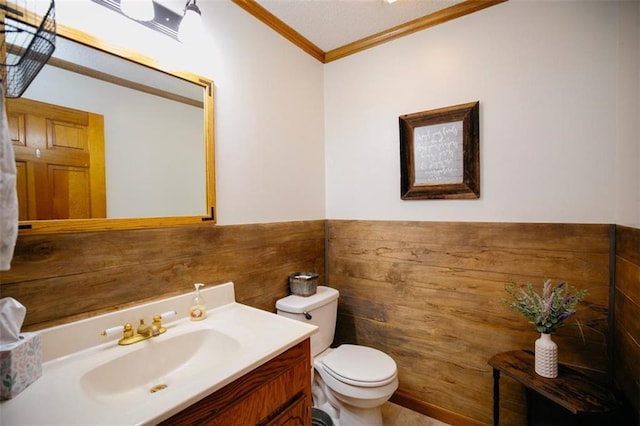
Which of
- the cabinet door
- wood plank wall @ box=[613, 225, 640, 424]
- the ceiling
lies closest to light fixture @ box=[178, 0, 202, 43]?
the ceiling

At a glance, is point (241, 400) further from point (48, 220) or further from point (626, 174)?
point (626, 174)

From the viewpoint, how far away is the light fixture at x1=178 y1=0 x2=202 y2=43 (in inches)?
51.0

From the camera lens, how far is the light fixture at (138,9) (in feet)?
3.69

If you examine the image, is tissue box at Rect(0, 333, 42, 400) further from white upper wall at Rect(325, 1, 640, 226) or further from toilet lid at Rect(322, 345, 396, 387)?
white upper wall at Rect(325, 1, 640, 226)

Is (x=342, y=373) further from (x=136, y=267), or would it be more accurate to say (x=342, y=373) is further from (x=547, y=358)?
(x=136, y=267)

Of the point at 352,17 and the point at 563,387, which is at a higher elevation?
the point at 352,17

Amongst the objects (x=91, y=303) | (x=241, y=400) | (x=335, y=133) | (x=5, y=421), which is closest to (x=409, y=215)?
(x=335, y=133)

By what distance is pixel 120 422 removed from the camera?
0.65 metres

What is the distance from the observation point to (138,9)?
116 centimetres

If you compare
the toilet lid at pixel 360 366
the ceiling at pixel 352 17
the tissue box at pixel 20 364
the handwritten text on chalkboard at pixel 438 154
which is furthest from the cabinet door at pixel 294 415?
the ceiling at pixel 352 17

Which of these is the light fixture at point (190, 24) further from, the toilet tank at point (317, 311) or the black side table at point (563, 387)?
the black side table at point (563, 387)

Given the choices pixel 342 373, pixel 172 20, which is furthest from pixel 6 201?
pixel 342 373

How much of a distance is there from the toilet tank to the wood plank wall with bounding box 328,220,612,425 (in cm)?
30

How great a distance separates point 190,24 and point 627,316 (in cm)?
227
